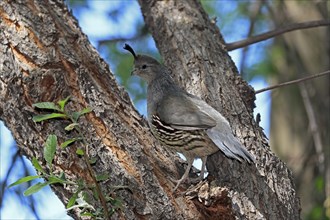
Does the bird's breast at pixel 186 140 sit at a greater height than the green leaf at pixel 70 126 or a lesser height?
lesser

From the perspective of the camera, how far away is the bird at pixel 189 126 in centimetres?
346

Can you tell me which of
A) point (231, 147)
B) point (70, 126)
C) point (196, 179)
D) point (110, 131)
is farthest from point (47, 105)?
point (231, 147)

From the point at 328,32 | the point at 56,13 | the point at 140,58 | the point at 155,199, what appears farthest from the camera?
the point at 328,32

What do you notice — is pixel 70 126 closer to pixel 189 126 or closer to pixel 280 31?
pixel 189 126

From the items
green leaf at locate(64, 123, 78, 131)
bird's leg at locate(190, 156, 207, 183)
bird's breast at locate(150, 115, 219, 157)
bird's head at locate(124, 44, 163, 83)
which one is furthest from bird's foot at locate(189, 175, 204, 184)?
bird's head at locate(124, 44, 163, 83)

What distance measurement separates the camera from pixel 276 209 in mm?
3266

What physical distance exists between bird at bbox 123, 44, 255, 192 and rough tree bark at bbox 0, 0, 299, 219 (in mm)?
63

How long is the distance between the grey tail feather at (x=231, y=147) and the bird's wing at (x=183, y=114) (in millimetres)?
102

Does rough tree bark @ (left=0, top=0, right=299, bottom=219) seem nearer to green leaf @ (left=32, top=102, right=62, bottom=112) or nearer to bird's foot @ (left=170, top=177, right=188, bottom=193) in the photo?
bird's foot @ (left=170, top=177, right=188, bottom=193)

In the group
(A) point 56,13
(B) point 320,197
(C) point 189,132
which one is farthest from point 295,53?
(A) point 56,13

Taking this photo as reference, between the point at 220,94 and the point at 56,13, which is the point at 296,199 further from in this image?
the point at 56,13

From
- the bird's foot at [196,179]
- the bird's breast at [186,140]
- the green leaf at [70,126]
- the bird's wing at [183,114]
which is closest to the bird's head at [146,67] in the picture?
the bird's wing at [183,114]

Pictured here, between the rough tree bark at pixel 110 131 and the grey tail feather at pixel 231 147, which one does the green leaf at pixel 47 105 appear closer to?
the rough tree bark at pixel 110 131

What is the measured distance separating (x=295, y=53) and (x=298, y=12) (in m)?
0.52
